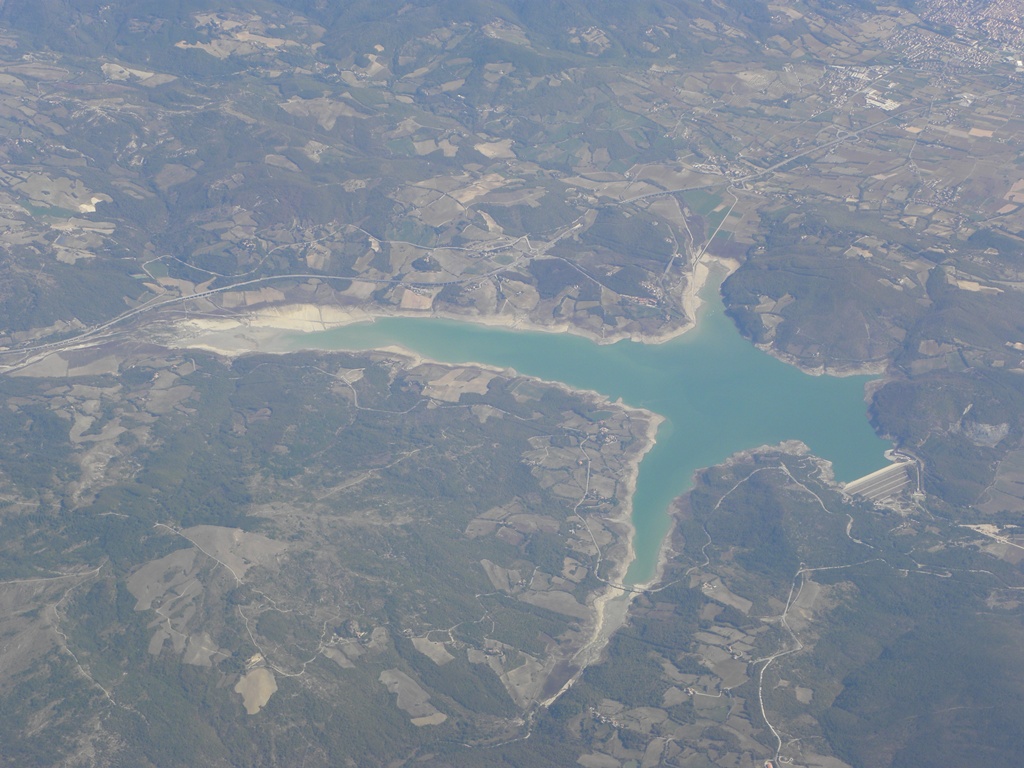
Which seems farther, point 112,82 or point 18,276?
point 112,82

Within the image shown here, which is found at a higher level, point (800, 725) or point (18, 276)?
point (800, 725)

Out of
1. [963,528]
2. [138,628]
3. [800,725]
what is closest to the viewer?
[800,725]

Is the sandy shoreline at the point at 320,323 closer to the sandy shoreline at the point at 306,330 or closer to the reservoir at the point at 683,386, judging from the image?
the sandy shoreline at the point at 306,330

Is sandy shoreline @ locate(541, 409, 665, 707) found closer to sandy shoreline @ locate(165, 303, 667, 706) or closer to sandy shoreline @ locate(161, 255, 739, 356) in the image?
sandy shoreline @ locate(165, 303, 667, 706)

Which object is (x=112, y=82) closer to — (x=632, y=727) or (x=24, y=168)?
(x=24, y=168)

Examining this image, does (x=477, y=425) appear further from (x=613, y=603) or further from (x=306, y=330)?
(x=306, y=330)

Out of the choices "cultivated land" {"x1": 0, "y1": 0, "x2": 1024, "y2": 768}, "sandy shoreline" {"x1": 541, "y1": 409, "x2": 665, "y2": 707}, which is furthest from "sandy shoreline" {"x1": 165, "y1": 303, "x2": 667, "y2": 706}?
"cultivated land" {"x1": 0, "y1": 0, "x2": 1024, "y2": 768}

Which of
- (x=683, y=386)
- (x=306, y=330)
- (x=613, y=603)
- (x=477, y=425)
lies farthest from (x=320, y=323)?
(x=613, y=603)

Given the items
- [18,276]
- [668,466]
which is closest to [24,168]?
[18,276]
